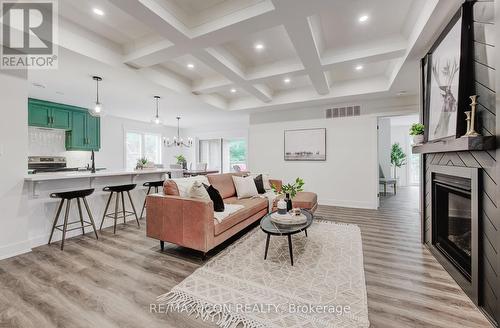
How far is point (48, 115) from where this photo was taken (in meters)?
5.16

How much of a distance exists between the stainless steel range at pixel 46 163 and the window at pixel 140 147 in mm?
1929

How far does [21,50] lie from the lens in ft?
9.18

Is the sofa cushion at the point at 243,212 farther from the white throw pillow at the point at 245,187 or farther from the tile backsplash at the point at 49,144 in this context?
the tile backsplash at the point at 49,144

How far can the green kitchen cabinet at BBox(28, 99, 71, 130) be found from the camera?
489 cm

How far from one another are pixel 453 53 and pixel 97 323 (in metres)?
3.79

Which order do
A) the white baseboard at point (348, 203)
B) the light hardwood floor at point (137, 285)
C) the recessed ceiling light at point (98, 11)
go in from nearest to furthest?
the light hardwood floor at point (137, 285), the recessed ceiling light at point (98, 11), the white baseboard at point (348, 203)

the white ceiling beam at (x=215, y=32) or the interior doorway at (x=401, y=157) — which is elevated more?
the white ceiling beam at (x=215, y=32)

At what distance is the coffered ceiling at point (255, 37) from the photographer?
228 centimetres

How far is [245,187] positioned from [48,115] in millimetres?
5120

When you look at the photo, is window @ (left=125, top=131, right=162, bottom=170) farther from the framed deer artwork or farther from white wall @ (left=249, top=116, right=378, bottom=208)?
the framed deer artwork

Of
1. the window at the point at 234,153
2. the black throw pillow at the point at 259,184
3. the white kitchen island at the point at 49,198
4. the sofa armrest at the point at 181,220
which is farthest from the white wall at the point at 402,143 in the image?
the white kitchen island at the point at 49,198

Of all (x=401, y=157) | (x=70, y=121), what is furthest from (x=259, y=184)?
(x=401, y=157)

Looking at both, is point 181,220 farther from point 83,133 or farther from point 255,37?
point 83,133

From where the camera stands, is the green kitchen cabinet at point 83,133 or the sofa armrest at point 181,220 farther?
the green kitchen cabinet at point 83,133
